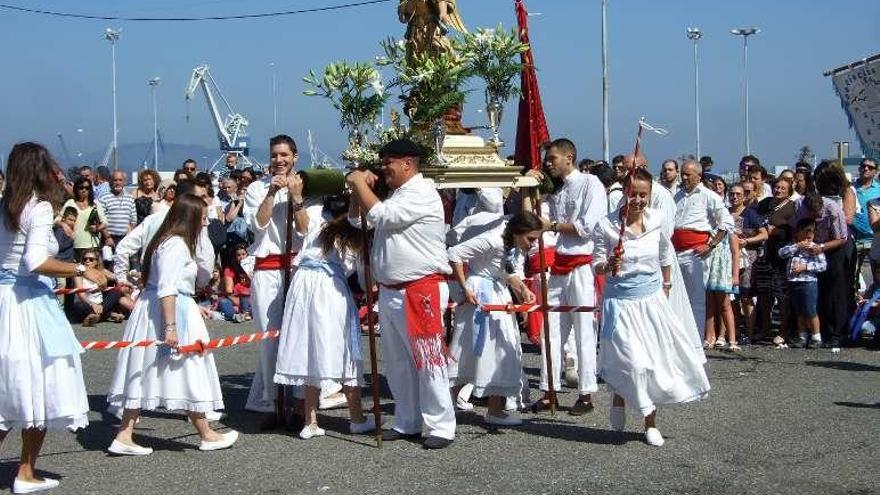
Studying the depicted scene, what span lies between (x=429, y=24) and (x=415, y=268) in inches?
102

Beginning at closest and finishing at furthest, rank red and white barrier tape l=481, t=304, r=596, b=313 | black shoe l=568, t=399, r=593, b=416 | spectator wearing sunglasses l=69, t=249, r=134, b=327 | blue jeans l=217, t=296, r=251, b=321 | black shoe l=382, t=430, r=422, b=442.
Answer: black shoe l=382, t=430, r=422, b=442
red and white barrier tape l=481, t=304, r=596, b=313
black shoe l=568, t=399, r=593, b=416
spectator wearing sunglasses l=69, t=249, r=134, b=327
blue jeans l=217, t=296, r=251, b=321

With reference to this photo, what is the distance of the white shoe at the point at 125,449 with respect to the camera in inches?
311

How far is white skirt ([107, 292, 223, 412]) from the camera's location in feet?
A: 25.8

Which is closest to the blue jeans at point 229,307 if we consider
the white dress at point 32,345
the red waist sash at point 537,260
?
the red waist sash at point 537,260

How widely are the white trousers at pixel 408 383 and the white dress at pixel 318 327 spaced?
366mm

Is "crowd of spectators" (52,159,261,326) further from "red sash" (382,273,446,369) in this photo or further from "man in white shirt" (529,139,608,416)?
"red sash" (382,273,446,369)

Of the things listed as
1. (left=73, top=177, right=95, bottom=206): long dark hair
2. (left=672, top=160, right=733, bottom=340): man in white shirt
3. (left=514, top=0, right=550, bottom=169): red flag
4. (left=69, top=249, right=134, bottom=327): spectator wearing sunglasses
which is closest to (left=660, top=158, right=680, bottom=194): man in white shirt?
(left=672, top=160, right=733, bottom=340): man in white shirt

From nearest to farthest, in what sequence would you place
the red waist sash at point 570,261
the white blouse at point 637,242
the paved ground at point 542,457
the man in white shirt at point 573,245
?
the paved ground at point 542,457 → the white blouse at point 637,242 → the man in white shirt at point 573,245 → the red waist sash at point 570,261

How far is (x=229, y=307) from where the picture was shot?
633 inches

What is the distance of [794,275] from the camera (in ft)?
42.1

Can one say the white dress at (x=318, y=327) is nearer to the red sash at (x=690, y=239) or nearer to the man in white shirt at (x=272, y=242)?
the man in white shirt at (x=272, y=242)

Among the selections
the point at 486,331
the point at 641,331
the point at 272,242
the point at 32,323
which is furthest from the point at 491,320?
the point at 32,323

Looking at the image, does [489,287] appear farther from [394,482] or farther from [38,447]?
[38,447]

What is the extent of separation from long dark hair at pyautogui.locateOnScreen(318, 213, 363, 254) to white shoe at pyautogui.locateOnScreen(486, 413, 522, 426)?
65.3 inches
